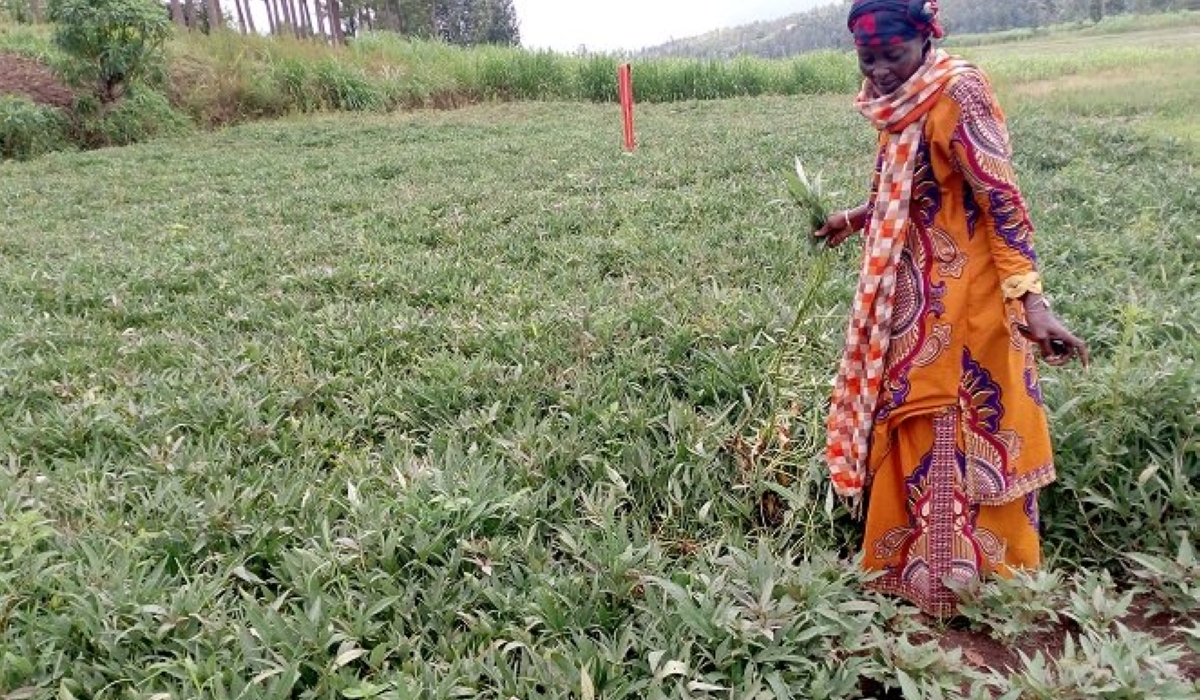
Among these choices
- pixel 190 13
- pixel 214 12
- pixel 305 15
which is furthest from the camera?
pixel 305 15

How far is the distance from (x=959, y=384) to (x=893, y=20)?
2.51 ft

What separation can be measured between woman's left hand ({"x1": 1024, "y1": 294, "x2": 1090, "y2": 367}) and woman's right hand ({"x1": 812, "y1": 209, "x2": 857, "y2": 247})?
1.82 feet

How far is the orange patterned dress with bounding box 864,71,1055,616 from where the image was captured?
172cm

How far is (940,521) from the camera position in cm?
194

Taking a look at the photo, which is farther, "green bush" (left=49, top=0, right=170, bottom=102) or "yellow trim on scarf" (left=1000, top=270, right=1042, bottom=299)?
"green bush" (left=49, top=0, right=170, bottom=102)

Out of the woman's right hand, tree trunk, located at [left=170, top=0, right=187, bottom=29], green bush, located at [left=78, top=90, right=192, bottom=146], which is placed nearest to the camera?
the woman's right hand

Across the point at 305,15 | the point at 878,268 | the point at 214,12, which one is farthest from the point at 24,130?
the point at 305,15

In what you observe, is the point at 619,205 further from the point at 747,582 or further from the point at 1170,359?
the point at 747,582

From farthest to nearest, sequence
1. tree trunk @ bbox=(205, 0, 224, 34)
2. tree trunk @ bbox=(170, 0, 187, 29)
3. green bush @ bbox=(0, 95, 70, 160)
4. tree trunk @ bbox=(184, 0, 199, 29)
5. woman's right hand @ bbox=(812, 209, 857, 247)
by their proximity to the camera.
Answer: tree trunk @ bbox=(184, 0, 199, 29) → tree trunk @ bbox=(205, 0, 224, 34) → tree trunk @ bbox=(170, 0, 187, 29) → green bush @ bbox=(0, 95, 70, 160) → woman's right hand @ bbox=(812, 209, 857, 247)

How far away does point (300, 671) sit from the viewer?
1707 millimetres

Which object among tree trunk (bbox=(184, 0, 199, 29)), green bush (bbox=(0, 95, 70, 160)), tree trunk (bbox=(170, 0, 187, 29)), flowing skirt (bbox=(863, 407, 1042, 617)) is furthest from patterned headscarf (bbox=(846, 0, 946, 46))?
tree trunk (bbox=(184, 0, 199, 29))

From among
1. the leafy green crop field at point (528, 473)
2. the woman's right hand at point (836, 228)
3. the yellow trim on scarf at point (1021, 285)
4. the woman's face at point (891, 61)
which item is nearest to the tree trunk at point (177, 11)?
the leafy green crop field at point (528, 473)

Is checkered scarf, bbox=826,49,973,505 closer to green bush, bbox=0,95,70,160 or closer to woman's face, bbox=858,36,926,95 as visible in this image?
woman's face, bbox=858,36,926,95

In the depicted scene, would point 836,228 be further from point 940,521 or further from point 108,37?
point 108,37
